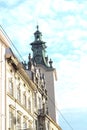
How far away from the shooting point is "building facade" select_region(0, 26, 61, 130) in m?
35.3

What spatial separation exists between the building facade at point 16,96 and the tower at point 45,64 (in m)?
19.9

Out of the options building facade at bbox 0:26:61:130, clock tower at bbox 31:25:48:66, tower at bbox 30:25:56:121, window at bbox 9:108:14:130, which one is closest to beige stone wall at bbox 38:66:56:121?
tower at bbox 30:25:56:121

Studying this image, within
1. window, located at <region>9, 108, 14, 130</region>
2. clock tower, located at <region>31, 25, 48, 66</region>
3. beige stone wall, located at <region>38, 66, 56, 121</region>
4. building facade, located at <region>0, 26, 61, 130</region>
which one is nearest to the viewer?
building facade, located at <region>0, 26, 61, 130</region>

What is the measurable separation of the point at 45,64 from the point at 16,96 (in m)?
34.9

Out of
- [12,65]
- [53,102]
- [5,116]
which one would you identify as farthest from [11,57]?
[53,102]

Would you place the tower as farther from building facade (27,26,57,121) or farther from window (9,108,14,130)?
window (9,108,14,130)

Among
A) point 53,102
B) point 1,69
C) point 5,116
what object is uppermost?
point 53,102

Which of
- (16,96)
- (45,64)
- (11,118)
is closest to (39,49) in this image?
(45,64)

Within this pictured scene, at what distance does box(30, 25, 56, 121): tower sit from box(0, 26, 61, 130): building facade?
19.9 m

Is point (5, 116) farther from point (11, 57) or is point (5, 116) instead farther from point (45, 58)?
point (45, 58)

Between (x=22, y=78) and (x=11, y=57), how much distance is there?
6.14 meters

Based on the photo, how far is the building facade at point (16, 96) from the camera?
35344mm

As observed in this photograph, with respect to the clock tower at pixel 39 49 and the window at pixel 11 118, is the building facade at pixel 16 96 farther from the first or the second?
the clock tower at pixel 39 49

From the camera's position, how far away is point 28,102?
46188mm
